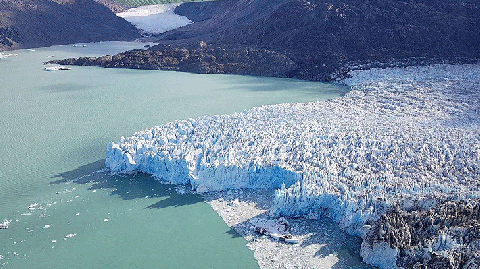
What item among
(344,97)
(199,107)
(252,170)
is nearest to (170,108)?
(199,107)

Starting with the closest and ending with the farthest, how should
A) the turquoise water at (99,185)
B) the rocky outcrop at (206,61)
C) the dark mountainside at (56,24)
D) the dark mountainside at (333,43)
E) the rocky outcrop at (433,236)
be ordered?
1. the rocky outcrop at (433,236)
2. the turquoise water at (99,185)
3. the dark mountainside at (333,43)
4. the rocky outcrop at (206,61)
5. the dark mountainside at (56,24)

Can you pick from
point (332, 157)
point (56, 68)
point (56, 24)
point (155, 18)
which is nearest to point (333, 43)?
point (56, 68)

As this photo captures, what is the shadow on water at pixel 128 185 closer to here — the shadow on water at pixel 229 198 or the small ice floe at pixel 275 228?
the shadow on water at pixel 229 198

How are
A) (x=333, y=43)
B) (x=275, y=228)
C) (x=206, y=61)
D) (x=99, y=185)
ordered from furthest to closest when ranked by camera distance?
(x=333, y=43) → (x=206, y=61) → (x=99, y=185) → (x=275, y=228)

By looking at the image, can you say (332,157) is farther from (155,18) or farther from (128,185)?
(155,18)

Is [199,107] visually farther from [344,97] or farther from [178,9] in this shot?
[178,9]

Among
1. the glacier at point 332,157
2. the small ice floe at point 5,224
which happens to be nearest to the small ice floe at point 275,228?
the glacier at point 332,157

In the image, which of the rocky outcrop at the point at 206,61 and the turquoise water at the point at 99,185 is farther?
the rocky outcrop at the point at 206,61
